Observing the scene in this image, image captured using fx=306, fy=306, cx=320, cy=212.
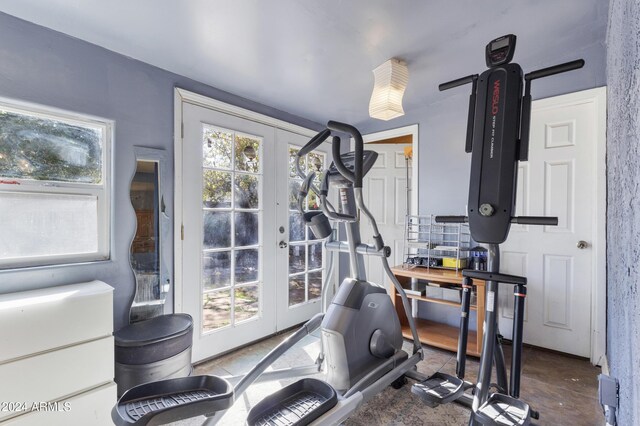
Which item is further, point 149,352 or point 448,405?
point 448,405

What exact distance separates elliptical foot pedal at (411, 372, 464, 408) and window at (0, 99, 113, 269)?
198 centimetres

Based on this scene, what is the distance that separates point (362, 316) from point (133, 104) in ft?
6.53

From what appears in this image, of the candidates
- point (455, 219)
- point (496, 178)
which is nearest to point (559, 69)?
point (496, 178)

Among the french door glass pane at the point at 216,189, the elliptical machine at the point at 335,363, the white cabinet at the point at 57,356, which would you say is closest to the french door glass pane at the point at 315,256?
the french door glass pane at the point at 216,189

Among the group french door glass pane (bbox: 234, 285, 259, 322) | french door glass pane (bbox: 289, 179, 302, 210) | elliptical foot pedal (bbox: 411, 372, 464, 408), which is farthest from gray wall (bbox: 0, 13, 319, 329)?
elliptical foot pedal (bbox: 411, 372, 464, 408)

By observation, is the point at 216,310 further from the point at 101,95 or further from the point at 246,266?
the point at 101,95

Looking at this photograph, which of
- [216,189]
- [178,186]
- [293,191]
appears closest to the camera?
[178,186]

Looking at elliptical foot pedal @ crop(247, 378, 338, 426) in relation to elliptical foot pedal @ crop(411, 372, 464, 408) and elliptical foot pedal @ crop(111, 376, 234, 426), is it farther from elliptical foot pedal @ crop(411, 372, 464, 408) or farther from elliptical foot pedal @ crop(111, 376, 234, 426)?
elliptical foot pedal @ crop(411, 372, 464, 408)

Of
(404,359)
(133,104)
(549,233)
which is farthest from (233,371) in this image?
(549,233)

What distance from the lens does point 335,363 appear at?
1693 millimetres

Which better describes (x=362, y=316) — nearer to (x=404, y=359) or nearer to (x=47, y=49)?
(x=404, y=359)

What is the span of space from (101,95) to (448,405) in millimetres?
2866

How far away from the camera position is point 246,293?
2.71 metres

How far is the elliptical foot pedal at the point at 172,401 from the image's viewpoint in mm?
920
